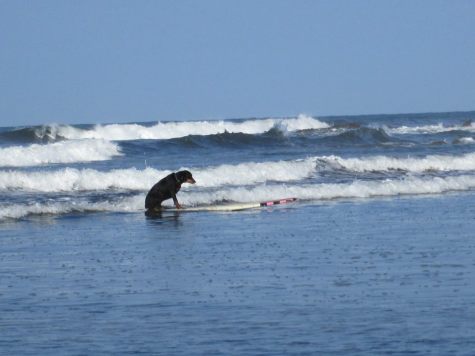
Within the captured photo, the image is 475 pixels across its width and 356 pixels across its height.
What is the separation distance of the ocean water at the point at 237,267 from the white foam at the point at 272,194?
0.05 metres

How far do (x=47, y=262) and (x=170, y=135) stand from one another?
45135 millimetres

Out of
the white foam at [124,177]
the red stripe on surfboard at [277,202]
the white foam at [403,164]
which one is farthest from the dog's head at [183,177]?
the white foam at [403,164]

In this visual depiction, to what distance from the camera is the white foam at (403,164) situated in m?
30.3

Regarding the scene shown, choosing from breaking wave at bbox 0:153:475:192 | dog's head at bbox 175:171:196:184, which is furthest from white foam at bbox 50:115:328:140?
dog's head at bbox 175:171:196:184

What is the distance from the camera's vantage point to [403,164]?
3091cm

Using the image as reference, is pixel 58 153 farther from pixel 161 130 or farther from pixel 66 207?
pixel 161 130

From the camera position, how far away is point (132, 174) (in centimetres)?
2628

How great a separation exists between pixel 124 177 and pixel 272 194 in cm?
458

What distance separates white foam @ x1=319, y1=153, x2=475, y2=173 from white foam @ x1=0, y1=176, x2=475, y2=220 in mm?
5121

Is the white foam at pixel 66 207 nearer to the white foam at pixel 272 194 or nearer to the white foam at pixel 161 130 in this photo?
the white foam at pixel 272 194

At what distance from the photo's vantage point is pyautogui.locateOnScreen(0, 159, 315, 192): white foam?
82.7ft

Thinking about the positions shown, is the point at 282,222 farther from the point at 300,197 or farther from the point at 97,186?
the point at 97,186

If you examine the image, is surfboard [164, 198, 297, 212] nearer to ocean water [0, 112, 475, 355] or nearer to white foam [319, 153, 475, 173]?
ocean water [0, 112, 475, 355]

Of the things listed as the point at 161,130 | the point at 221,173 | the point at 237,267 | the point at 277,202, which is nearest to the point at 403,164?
the point at 221,173
